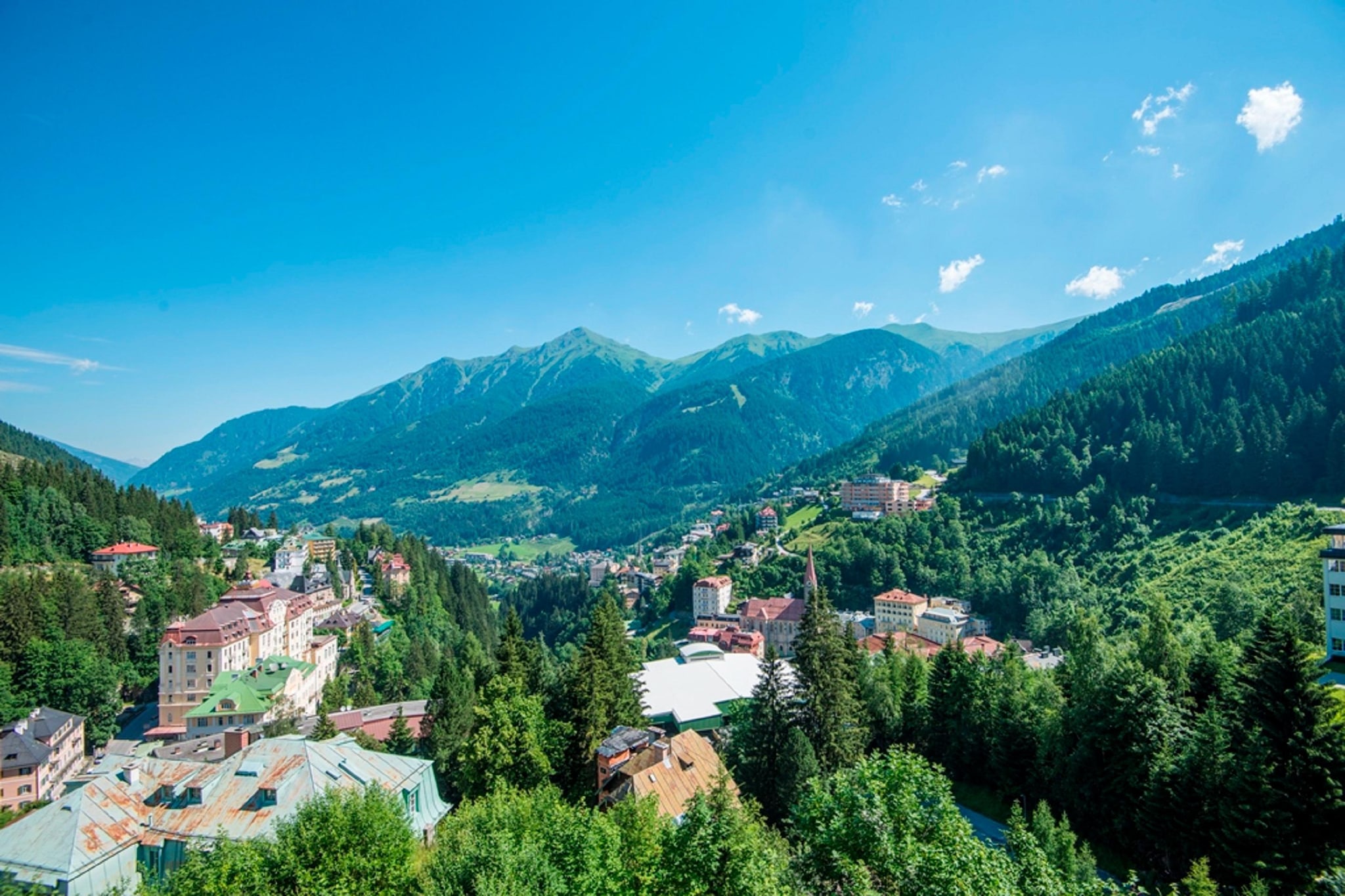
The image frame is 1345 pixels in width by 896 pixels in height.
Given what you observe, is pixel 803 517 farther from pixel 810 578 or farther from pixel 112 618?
pixel 112 618

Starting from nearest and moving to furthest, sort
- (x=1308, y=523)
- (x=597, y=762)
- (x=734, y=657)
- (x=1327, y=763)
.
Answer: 1. (x=1327, y=763)
2. (x=597, y=762)
3. (x=734, y=657)
4. (x=1308, y=523)

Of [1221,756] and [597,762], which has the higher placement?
[1221,756]

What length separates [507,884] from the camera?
16156mm

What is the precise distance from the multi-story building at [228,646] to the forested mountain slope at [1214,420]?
101 meters

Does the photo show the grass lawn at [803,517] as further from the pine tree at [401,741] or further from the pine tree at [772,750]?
the pine tree at [772,750]

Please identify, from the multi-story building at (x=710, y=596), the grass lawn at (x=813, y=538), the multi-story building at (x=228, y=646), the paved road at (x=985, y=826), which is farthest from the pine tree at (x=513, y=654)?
the grass lawn at (x=813, y=538)

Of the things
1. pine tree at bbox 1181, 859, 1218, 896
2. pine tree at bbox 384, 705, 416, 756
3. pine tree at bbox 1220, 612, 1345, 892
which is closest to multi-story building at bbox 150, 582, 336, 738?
pine tree at bbox 384, 705, 416, 756

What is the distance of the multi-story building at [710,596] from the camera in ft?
341

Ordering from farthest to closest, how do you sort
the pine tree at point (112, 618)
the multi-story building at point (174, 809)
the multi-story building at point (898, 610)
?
the multi-story building at point (898, 610) < the pine tree at point (112, 618) < the multi-story building at point (174, 809)

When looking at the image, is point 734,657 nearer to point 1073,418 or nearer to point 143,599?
point 143,599

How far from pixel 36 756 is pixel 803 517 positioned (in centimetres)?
11853

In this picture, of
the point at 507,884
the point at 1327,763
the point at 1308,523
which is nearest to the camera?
the point at 507,884

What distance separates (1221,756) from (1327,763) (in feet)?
11.8

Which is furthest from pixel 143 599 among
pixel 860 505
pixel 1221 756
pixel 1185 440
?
pixel 1185 440
